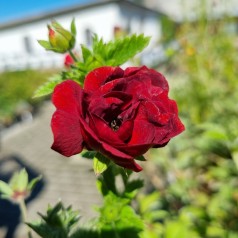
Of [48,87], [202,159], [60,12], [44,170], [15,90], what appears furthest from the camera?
[60,12]

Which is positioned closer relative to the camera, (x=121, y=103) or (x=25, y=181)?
(x=121, y=103)

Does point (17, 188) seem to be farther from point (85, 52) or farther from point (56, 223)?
point (85, 52)

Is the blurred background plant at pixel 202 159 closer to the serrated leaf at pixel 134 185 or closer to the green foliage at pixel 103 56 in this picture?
the serrated leaf at pixel 134 185

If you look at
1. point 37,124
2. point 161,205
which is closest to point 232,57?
point 161,205

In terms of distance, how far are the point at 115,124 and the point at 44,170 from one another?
339 centimetres

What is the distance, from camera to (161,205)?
173 centimetres

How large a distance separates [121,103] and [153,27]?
726 inches

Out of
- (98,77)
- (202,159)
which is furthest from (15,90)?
(98,77)

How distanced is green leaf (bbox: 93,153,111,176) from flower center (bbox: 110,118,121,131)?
0.05m

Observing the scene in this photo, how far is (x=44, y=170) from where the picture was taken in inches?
145

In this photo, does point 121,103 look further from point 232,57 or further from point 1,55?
point 1,55

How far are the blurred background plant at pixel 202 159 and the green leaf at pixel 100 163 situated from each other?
0.43 metres

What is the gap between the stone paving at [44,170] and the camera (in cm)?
274

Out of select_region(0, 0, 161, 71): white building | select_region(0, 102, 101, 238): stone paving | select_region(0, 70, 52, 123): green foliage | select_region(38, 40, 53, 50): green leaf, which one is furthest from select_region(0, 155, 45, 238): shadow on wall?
select_region(0, 0, 161, 71): white building
